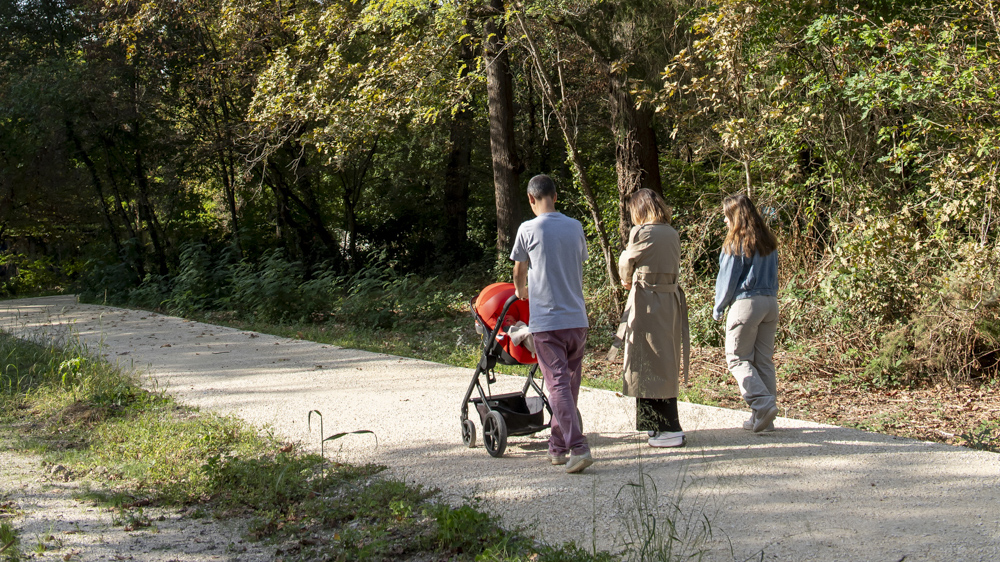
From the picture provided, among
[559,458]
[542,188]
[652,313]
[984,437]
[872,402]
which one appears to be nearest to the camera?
[542,188]

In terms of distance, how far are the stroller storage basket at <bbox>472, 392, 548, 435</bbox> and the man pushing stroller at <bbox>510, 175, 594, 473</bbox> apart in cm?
50

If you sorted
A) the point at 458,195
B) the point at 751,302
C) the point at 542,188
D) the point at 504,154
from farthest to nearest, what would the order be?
the point at 458,195
the point at 504,154
the point at 751,302
the point at 542,188

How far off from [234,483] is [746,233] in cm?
397

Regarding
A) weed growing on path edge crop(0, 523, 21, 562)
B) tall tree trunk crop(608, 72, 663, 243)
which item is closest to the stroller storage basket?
weed growing on path edge crop(0, 523, 21, 562)

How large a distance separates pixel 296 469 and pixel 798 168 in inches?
329

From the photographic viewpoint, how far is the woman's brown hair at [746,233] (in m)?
5.70

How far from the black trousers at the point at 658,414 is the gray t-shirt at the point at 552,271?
3.03ft

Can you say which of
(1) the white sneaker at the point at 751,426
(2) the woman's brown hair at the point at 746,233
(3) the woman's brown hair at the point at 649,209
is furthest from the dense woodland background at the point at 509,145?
(3) the woman's brown hair at the point at 649,209

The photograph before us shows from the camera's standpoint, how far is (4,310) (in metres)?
20.2

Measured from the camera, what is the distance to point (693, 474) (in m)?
4.91

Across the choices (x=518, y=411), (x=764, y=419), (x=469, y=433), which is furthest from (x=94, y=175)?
(x=764, y=419)

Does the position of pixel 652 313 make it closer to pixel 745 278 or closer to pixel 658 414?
pixel 658 414

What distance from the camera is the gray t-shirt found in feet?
16.2

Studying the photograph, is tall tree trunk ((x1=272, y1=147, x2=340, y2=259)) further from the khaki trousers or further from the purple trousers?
the purple trousers
